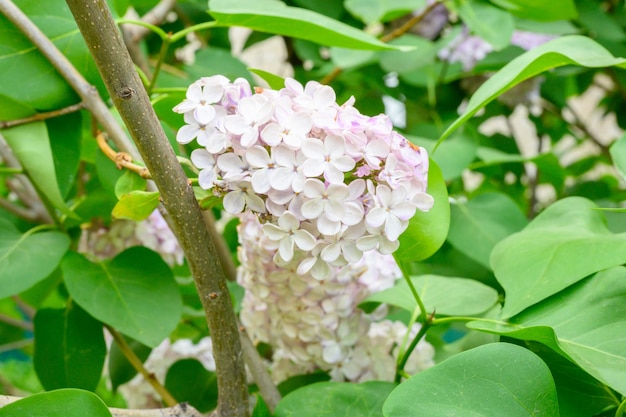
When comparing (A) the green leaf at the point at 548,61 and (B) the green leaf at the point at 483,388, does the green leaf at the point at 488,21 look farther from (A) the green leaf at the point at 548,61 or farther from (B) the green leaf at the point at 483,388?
(B) the green leaf at the point at 483,388

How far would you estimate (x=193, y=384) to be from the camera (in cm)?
58

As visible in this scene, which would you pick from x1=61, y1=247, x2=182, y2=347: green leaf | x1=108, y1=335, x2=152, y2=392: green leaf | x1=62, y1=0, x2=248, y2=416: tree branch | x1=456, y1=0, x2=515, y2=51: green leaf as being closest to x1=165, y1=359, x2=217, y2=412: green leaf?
x1=108, y1=335, x2=152, y2=392: green leaf

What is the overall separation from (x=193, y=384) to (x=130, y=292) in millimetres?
154

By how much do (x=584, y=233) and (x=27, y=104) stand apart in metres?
0.32

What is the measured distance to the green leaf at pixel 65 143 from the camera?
1.53ft

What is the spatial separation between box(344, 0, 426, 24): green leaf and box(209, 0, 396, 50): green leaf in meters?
0.25

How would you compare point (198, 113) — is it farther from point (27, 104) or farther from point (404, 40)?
point (404, 40)

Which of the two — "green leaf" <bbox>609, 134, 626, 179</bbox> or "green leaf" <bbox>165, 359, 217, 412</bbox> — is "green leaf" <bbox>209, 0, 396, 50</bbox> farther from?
"green leaf" <bbox>165, 359, 217, 412</bbox>

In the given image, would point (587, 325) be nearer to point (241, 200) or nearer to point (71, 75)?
point (241, 200)

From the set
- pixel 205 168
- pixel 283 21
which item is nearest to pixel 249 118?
pixel 205 168

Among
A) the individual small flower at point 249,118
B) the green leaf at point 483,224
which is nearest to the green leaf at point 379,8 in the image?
the green leaf at point 483,224

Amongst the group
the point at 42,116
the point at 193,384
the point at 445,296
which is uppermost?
the point at 42,116

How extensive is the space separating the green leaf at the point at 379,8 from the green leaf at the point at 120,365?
1.10ft

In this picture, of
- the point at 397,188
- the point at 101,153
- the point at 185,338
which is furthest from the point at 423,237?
the point at 185,338
